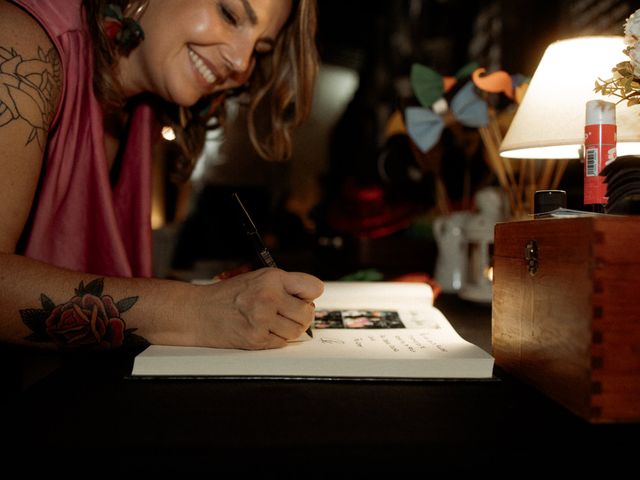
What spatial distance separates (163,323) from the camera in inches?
21.9

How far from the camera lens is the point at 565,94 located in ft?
2.54

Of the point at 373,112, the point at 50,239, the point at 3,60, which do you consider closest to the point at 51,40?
the point at 3,60

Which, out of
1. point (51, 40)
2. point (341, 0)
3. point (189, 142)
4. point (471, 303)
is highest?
point (341, 0)

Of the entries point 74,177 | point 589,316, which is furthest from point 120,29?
point 589,316

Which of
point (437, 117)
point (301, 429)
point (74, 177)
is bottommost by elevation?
point (301, 429)

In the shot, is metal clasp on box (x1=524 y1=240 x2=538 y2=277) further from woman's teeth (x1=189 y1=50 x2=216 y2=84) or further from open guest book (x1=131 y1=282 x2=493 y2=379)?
woman's teeth (x1=189 y1=50 x2=216 y2=84)

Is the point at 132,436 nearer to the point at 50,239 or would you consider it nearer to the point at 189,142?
the point at 50,239

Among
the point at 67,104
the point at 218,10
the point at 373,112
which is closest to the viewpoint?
the point at 67,104

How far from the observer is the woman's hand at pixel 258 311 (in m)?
0.54

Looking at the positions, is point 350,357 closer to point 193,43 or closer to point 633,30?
point 633,30

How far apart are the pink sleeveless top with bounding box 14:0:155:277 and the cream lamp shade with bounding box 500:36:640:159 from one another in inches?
26.7

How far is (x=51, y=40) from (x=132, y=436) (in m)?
0.61

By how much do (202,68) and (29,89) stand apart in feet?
1.25

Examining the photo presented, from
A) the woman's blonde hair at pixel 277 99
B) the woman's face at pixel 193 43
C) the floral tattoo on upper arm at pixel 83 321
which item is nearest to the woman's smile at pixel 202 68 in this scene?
the woman's face at pixel 193 43
